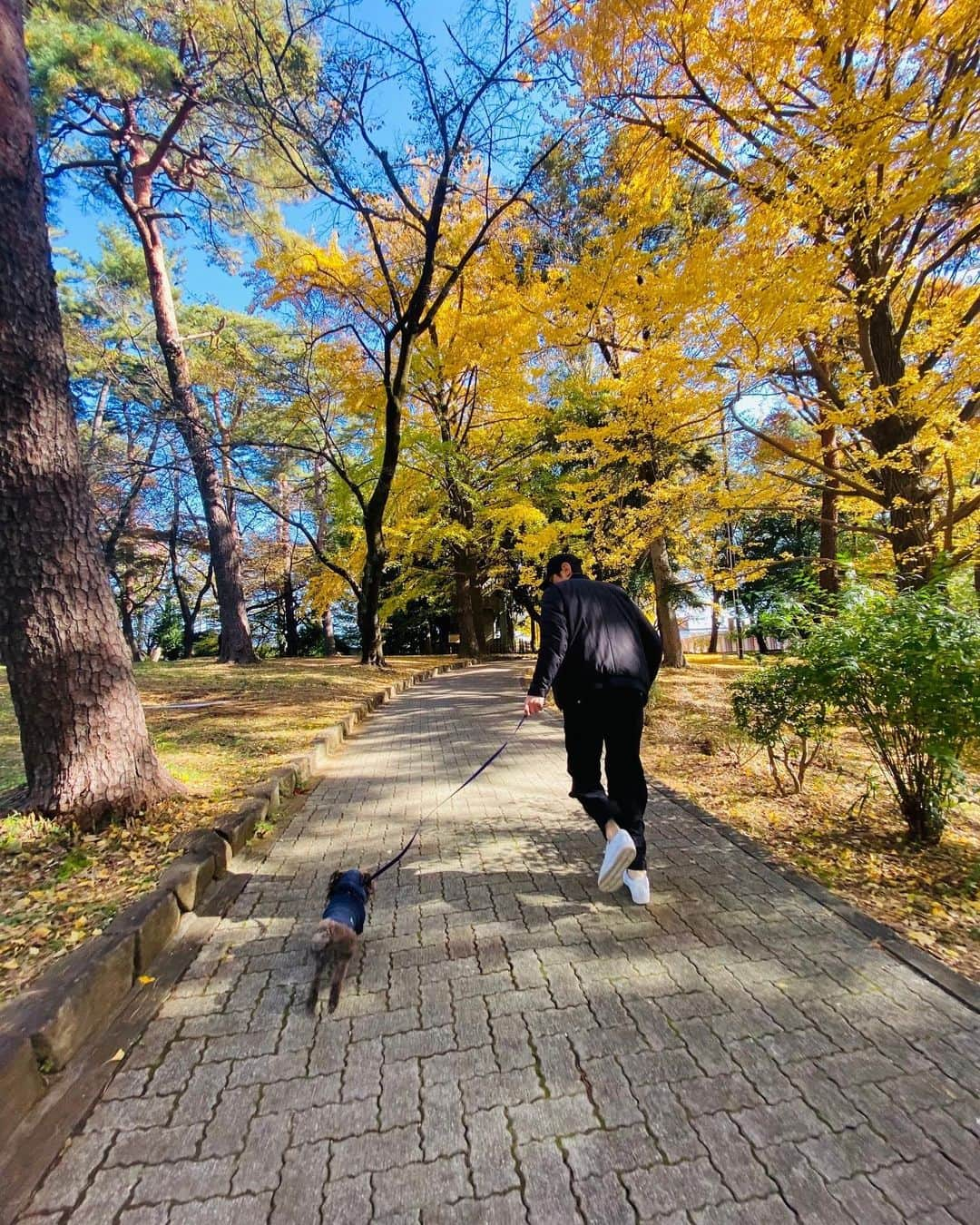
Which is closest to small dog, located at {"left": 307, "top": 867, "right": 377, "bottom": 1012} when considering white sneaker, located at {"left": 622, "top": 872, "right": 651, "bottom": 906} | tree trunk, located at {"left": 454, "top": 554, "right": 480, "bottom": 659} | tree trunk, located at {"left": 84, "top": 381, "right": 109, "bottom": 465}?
white sneaker, located at {"left": 622, "top": 872, "right": 651, "bottom": 906}

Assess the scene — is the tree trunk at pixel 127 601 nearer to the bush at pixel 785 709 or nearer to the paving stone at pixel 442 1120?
the bush at pixel 785 709

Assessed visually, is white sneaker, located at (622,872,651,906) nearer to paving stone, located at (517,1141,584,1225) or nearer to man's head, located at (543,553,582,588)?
paving stone, located at (517,1141,584,1225)

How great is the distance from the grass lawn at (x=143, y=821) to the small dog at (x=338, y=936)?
1108 millimetres

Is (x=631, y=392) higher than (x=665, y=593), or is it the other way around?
(x=631, y=392)

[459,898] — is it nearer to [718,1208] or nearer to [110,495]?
[718,1208]

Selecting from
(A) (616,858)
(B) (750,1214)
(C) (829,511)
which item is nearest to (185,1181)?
(B) (750,1214)

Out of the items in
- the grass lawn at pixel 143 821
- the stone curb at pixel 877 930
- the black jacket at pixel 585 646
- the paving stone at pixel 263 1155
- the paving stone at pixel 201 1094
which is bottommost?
the paving stone at pixel 201 1094

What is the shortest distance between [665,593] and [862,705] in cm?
874

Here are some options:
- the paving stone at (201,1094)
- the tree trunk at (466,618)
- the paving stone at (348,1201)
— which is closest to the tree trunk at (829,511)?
the paving stone at (348,1201)

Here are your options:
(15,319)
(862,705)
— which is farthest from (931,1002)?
(15,319)

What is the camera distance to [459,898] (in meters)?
2.97

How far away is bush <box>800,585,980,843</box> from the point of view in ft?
9.37

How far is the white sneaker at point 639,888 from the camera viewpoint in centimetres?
282

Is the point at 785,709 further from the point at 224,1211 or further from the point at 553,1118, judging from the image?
the point at 224,1211
